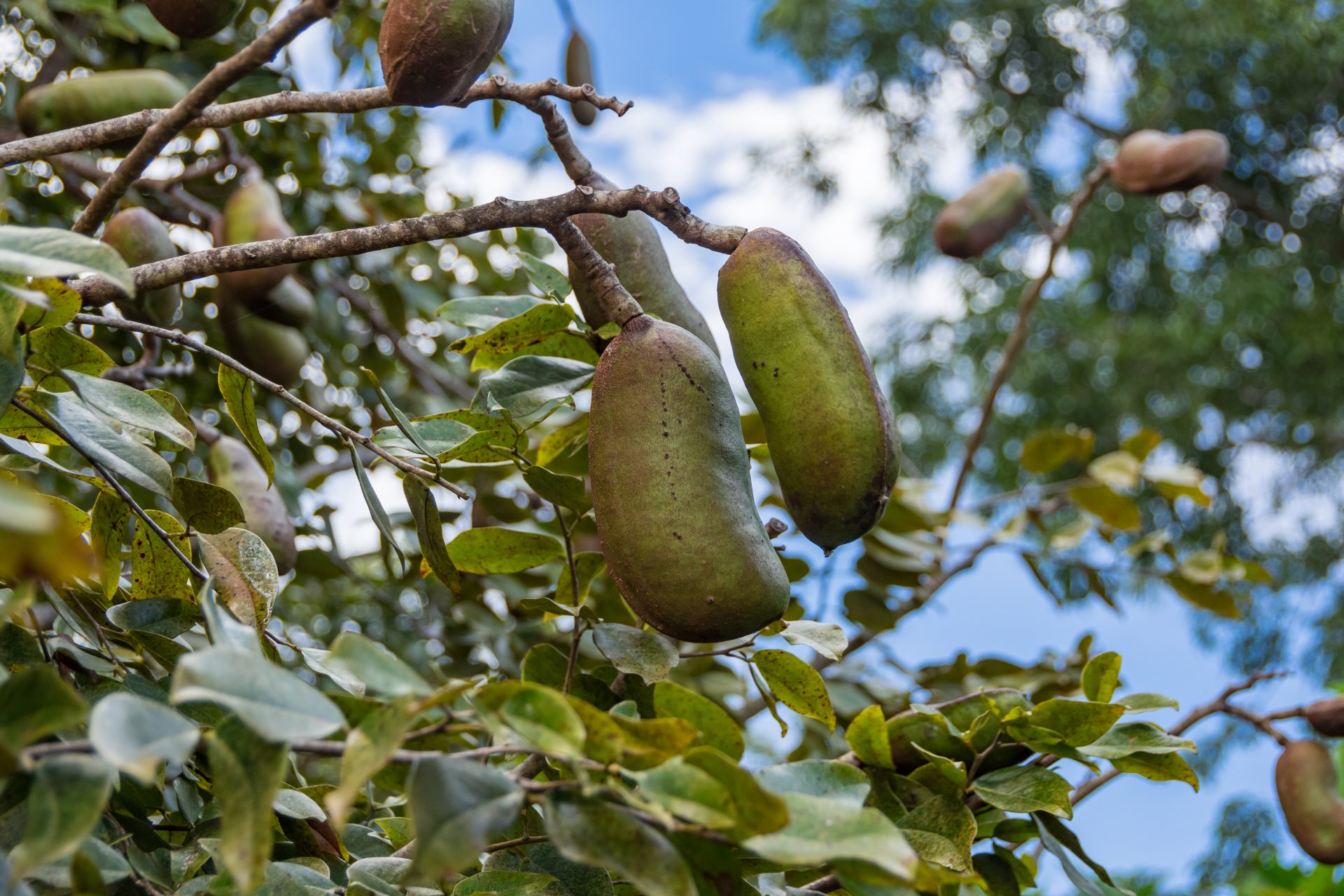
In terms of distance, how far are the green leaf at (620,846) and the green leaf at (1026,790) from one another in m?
0.26

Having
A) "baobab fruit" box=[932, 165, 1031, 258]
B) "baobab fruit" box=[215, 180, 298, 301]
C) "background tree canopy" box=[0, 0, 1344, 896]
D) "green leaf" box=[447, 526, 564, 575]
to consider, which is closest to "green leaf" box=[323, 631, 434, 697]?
"background tree canopy" box=[0, 0, 1344, 896]

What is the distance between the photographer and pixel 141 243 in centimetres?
78

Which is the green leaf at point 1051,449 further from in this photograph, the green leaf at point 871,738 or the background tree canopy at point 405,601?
the green leaf at point 871,738

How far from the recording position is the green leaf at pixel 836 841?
0.34 m

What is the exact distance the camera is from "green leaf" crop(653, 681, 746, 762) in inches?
17.5

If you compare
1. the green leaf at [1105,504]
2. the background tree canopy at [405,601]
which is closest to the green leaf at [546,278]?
the background tree canopy at [405,601]

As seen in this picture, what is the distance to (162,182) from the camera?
1017 millimetres

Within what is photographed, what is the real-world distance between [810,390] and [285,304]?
552mm

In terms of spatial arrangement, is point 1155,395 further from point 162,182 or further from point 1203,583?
point 162,182

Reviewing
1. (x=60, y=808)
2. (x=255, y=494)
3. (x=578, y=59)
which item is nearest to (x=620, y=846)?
(x=60, y=808)

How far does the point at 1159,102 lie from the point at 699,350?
761cm

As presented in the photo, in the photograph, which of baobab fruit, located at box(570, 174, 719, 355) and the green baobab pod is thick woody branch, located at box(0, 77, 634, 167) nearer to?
baobab fruit, located at box(570, 174, 719, 355)

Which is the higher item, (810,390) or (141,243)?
(141,243)

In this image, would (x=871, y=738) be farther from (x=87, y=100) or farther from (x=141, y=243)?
(x=87, y=100)
